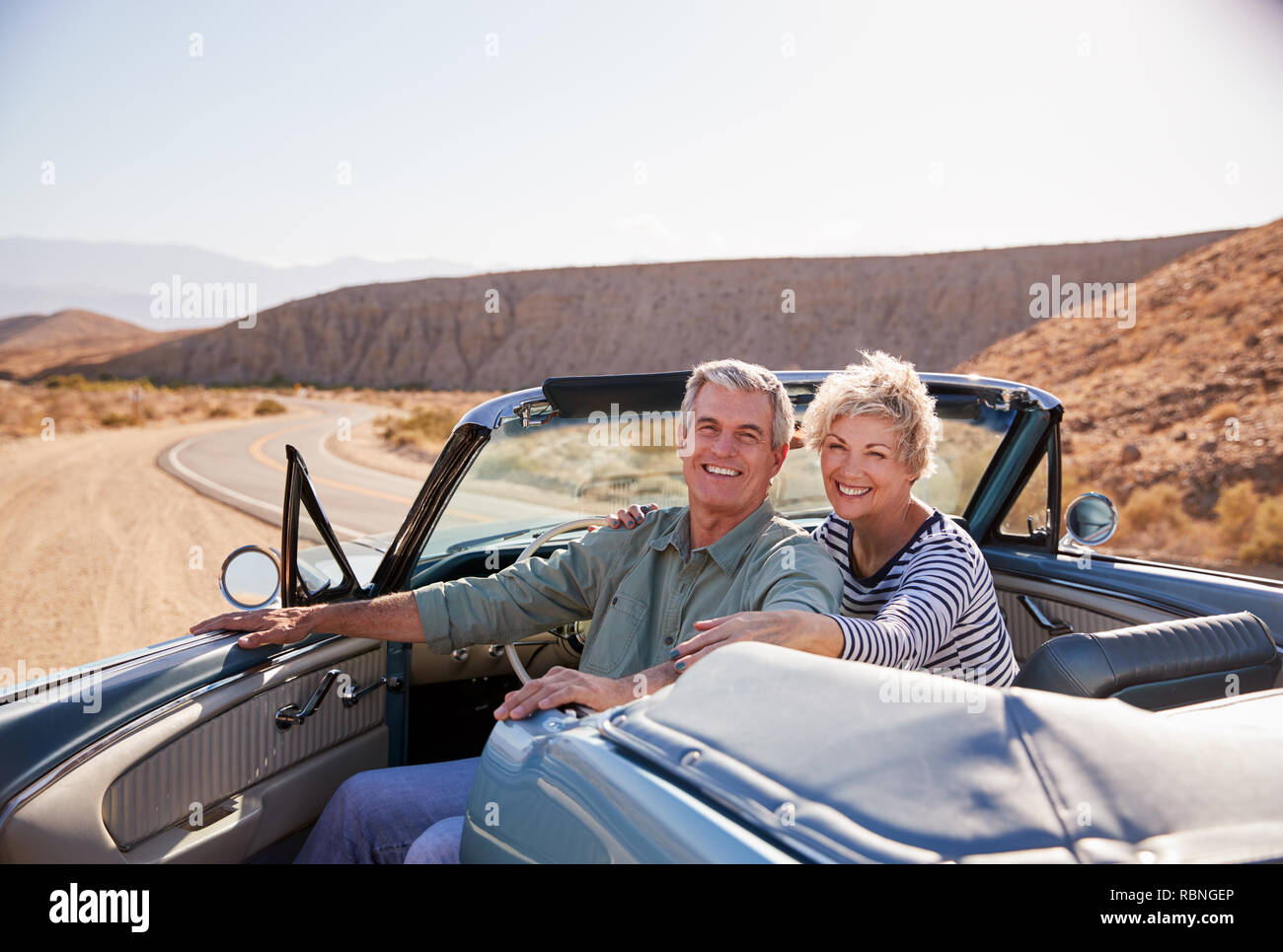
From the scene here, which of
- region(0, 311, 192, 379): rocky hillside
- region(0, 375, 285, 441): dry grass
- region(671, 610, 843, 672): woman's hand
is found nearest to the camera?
region(671, 610, 843, 672): woman's hand

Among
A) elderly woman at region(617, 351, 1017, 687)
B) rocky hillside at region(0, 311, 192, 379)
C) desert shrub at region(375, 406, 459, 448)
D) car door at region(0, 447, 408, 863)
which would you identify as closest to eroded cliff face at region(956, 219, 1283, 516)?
elderly woman at region(617, 351, 1017, 687)

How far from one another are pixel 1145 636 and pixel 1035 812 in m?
1.25

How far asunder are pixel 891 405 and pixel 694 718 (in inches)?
62.6

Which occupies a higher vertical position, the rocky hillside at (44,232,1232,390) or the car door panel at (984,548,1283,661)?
the rocky hillside at (44,232,1232,390)

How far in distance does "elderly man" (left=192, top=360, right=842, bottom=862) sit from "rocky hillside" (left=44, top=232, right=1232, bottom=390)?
46896 millimetres

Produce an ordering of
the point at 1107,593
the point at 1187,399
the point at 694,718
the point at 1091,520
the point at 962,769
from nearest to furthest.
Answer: the point at 962,769, the point at 694,718, the point at 1107,593, the point at 1091,520, the point at 1187,399

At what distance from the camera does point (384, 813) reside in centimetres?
249

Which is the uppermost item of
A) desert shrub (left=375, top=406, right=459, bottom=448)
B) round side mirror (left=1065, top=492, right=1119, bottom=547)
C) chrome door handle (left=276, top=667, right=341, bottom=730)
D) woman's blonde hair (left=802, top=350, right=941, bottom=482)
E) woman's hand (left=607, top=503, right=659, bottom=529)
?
woman's blonde hair (left=802, top=350, right=941, bottom=482)

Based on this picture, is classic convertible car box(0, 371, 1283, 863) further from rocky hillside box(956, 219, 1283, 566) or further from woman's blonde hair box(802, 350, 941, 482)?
rocky hillside box(956, 219, 1283, 566)

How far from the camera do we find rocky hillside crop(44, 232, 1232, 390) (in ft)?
193

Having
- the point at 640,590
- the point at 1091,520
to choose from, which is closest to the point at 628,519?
the point at 640,590

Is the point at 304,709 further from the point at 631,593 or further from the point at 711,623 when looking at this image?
the point at 711,623

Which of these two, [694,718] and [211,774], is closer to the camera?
[694,718]

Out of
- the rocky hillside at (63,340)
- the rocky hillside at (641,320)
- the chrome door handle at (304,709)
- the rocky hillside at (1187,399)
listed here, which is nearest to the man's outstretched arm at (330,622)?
the chrome door handle at (304,709)
